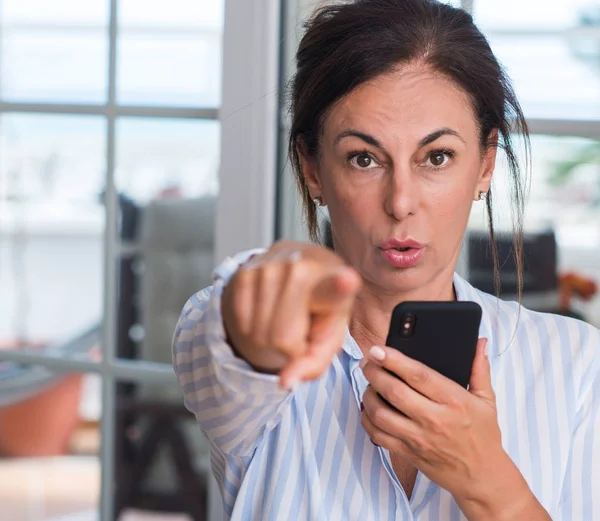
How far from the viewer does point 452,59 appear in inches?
45.2

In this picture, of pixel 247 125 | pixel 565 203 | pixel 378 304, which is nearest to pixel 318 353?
pixel 378 304

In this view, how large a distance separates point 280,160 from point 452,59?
0.58 metres

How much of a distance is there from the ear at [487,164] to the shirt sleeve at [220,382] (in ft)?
1.32

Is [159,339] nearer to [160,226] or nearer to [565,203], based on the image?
[160,226]

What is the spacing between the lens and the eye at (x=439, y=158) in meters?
1.10

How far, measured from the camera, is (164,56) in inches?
72.6

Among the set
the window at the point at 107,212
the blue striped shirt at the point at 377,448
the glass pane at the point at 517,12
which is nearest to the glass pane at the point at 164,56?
the window at the point at 107,212

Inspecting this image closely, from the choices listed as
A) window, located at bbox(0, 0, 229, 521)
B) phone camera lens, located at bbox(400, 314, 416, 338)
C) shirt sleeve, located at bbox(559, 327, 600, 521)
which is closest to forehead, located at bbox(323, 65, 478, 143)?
phone camera lens, located at bbox(400, 314, 416, 338)

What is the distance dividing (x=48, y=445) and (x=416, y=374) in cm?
145

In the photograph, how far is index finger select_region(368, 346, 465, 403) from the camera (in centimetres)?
95

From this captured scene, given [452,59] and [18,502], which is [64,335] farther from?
[452,59]

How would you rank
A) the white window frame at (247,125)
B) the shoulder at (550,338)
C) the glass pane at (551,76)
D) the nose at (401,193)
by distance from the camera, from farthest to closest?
the white window frame at (247,125) < the glass pane at (551,76) < the shoulder at (550,338) < the nose at (401,193)

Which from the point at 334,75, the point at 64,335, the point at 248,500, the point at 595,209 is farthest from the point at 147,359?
the point at 595,209

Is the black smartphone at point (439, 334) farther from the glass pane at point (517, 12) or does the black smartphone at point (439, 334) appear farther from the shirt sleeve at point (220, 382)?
the glass pane at point (517, 12)
